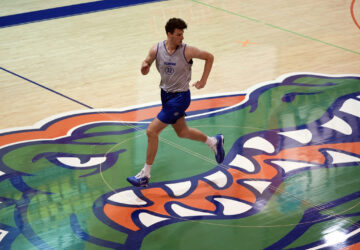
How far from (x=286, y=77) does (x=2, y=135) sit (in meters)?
4.40

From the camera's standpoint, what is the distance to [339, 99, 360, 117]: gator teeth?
8.69 meters

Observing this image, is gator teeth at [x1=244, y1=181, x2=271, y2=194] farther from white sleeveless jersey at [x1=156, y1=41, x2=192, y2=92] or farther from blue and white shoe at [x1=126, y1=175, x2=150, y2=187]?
white sleeveless jersey at [x1=156, y1=41, x2=192, y2=92]

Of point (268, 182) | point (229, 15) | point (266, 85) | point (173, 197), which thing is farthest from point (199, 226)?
point (229, 15)

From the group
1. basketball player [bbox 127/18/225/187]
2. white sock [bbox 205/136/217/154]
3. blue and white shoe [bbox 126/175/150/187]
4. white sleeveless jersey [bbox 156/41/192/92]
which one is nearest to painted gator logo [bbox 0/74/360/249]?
blue and white shoe [bbox 126/175/150/187]

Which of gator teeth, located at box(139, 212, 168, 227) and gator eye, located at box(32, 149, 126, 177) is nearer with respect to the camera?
gator teeth, located at box(139, 212, 168, 227)

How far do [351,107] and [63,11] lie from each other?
7.63 m

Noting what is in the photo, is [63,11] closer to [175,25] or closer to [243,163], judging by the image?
[243,163]

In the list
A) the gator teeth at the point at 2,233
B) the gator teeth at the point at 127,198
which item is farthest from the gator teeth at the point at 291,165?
the gator teeth at the point at 2,233

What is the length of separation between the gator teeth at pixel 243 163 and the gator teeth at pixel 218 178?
0.90 ft

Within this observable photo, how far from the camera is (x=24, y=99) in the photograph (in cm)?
951

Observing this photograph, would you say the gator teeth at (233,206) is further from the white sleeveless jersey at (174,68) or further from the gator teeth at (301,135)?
the gator teeth at (301,135)

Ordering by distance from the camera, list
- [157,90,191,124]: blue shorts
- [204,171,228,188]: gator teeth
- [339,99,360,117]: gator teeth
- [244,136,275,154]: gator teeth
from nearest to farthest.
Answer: [157,90,191,124]: blue shorts, [204,171,228,188]: gator teeth, [244,136,275,154]: gator teeth, [339,99,360,117]: gator teeth

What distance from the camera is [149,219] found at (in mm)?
6305

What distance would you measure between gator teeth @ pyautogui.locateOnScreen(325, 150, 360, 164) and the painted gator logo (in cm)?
2
